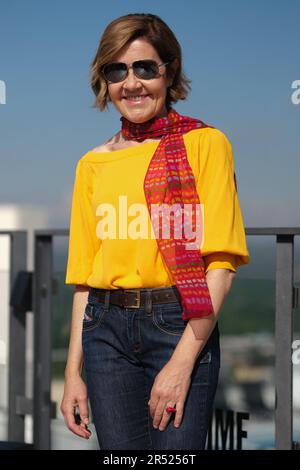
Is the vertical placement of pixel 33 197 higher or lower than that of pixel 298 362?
higher

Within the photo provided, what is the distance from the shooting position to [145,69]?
6.46 ft

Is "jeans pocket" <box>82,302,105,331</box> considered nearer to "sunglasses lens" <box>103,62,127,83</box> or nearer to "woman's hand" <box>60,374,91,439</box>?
"woman's hand" <box>60,374,91,439</box>

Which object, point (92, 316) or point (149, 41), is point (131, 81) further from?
point (92, 316)

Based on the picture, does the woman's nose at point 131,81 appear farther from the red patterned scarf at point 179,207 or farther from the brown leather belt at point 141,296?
the brown leather belt at point 141,296

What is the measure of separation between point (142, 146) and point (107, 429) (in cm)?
67

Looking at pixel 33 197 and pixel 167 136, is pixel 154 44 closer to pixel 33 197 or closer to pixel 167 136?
pixel 167 136

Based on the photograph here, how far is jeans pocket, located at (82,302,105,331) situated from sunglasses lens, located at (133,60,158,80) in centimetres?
54

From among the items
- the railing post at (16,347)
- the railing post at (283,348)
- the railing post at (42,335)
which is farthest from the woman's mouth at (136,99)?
the railing post at (16,347)

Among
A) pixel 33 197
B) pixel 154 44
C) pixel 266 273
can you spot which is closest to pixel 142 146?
pixel 154 44

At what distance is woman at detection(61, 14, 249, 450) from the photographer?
1.85 meters

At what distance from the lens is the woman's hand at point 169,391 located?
1836 millimetres

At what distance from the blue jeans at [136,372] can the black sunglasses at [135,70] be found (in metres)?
0.52

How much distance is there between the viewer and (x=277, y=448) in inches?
131

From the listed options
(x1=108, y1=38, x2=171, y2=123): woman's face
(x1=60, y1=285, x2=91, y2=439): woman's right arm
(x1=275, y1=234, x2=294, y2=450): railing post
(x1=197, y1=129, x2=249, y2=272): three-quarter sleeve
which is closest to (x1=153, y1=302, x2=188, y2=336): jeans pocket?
(x1=197, y1=129, x2=249, y2=272): three-quarter sleeve
